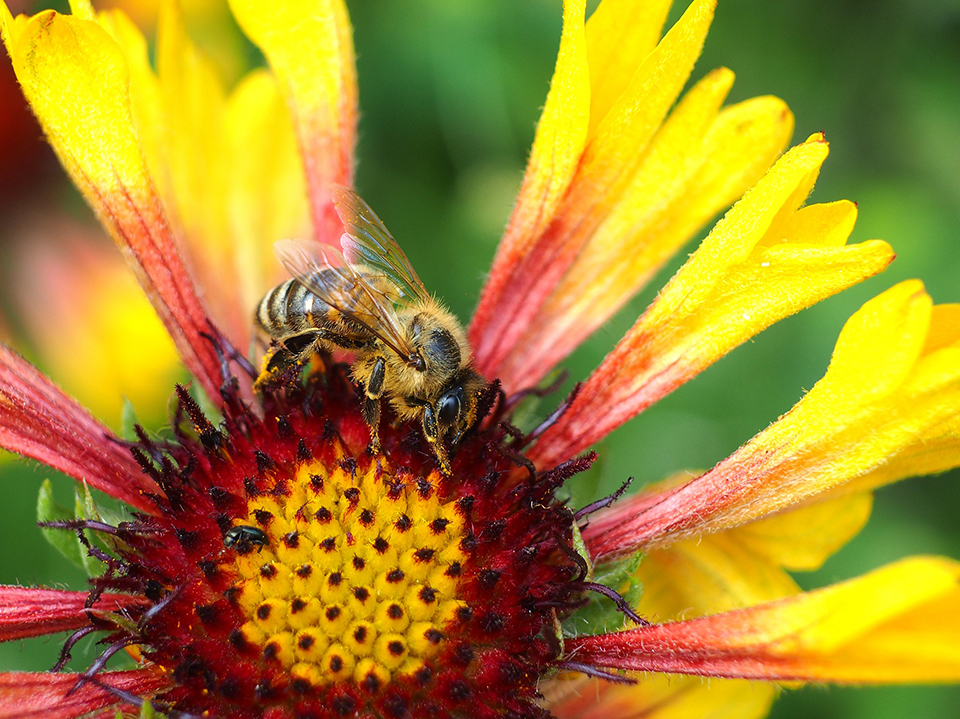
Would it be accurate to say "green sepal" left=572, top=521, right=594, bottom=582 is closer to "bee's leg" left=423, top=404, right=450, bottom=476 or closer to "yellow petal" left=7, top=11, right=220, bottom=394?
"bee's leg" left=423, top=404, right=450, bottom=476

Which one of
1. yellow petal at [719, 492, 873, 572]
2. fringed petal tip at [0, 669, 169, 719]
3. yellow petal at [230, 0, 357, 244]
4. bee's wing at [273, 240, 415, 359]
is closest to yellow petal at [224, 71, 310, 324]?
yellow petal at [230, 0, 357, 244]

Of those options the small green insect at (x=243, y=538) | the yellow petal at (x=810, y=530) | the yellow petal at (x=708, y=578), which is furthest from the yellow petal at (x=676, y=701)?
the small green insect at (x=243, y=538)

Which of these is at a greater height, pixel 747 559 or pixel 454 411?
pixel 454 411

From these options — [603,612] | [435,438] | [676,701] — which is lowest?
[676,701]

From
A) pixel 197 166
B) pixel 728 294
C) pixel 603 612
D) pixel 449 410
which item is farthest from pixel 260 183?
pixel 603 612

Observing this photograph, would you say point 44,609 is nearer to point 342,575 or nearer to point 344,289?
point 342,575

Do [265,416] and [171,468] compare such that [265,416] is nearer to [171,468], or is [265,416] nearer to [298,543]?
[171,468]
